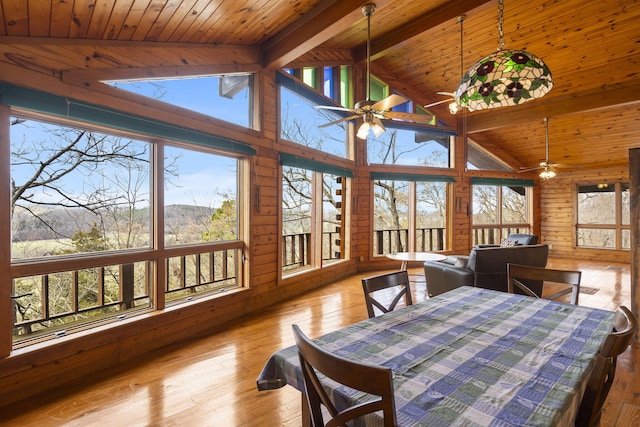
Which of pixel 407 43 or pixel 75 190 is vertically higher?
pixel 407 43

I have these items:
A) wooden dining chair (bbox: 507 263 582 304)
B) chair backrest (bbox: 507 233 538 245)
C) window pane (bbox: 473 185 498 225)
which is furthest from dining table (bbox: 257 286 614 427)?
window pane (bbox: 473 185 498 225)

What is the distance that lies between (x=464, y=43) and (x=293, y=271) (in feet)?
15.9

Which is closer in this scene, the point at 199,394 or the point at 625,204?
the point at 199,394

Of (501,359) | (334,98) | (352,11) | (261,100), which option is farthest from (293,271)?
(501,359)

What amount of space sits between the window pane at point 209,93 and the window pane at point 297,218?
1377 millimetres

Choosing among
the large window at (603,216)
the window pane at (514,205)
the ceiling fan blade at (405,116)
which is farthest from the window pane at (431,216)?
the ceiling fan blade at (405,116)

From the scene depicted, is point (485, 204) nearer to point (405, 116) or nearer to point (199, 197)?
point (405, 116)

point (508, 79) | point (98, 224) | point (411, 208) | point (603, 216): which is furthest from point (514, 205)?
point (98, 224)

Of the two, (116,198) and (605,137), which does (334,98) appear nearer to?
(116,198)

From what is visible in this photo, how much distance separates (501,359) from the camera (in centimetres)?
126

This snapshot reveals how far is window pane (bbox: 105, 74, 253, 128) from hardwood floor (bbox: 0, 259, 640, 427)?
94.1 inches

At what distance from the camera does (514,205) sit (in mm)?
8914

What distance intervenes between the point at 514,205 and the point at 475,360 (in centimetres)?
905

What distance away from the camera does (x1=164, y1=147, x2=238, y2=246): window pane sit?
3316 mm
